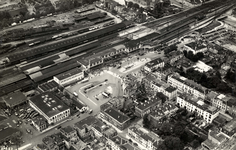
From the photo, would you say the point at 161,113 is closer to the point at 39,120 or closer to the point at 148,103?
the point at 148,103

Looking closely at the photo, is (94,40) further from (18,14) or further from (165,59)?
(18,14)

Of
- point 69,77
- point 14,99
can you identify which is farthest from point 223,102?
point 14,99

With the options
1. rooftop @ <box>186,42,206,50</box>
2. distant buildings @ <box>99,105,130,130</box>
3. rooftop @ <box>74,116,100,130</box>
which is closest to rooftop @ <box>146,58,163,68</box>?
rooftop @ <box>186,42,206,50</box>

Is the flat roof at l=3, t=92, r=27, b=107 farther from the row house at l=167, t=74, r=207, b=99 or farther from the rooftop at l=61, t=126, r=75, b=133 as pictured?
the row house at l=167, t=74, r=207, b=99

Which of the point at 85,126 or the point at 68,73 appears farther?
the point at 68,73

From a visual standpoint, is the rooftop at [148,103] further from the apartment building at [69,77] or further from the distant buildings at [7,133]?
the distant buildings at [7,133]

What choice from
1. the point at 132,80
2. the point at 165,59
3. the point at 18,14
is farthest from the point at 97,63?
the point at 18,14
